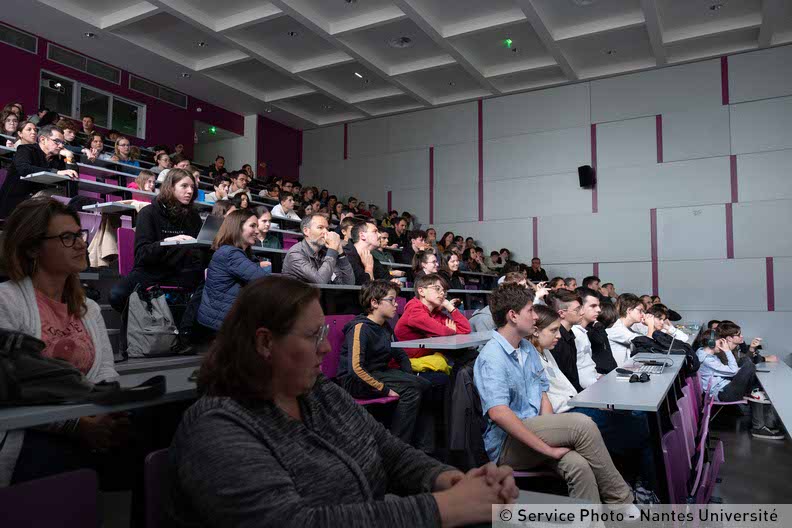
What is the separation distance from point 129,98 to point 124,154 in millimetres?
3336

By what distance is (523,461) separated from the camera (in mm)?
2164

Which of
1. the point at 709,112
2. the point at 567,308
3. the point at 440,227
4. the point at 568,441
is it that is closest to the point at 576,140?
the point at 709,112

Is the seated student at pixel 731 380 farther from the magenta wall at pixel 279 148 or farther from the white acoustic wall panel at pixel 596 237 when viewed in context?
the magenta wall at pixel 279 148

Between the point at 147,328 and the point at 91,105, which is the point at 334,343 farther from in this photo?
the point at 91,105

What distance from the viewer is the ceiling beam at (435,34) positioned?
757 centimetres

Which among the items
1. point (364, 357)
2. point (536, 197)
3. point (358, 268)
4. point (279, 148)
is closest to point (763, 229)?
point (536, 197)

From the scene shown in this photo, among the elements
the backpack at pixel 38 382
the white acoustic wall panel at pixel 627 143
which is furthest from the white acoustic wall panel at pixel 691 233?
the backpack at pixel 38 382

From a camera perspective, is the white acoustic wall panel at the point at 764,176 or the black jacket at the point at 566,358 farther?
the white acoustic wall panel at the point at 764,176

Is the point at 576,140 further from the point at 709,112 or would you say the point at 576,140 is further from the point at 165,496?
the point at 165,496

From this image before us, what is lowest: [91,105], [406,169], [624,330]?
[624,330]

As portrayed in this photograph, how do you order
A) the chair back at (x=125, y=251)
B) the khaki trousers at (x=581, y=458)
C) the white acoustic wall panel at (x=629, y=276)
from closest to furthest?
the khaki trousers at (x=581, y=458), the chair back at (x=125, y=251), the white acoustic wall panel at (x=629, y=276)

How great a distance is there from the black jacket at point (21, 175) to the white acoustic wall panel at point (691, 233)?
8766mm

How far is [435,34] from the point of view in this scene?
8.23 metres

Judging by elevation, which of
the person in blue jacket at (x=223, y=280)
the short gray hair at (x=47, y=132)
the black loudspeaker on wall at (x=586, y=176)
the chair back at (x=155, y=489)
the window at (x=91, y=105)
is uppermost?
the window at (x=91, y=105)
